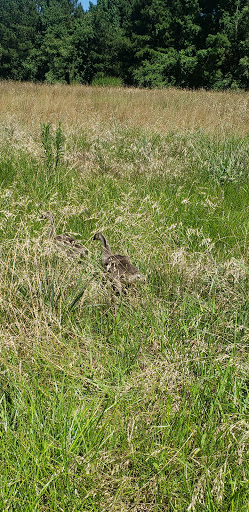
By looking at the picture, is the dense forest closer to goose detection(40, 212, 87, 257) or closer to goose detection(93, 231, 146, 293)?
goose detection(40, 212, 87, 257)

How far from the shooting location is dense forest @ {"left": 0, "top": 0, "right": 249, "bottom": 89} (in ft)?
92.2

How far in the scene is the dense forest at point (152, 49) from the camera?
1107 inches

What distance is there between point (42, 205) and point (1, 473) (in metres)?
2.33

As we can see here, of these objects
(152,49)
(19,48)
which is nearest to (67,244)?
(152,49)

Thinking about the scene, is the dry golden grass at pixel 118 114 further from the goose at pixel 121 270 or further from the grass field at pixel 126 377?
the goose at pixel 121 270

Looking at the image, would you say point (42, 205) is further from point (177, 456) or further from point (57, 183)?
point (177, 456)

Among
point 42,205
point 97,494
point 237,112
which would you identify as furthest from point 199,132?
point 97,494

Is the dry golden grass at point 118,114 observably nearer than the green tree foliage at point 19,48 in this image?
Yes

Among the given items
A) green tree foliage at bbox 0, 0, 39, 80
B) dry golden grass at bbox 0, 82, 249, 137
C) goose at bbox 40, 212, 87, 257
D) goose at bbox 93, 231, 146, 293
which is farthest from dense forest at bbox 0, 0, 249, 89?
goose at bbox 93, 231, 146, 293

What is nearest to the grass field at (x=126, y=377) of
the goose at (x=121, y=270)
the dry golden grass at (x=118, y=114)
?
the goose at (x=121, y=270)

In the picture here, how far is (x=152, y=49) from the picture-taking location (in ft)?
112

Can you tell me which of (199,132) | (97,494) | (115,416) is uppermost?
(199,132)

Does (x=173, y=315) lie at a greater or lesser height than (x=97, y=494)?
greater

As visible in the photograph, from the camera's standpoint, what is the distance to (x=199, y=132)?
6359 mm
